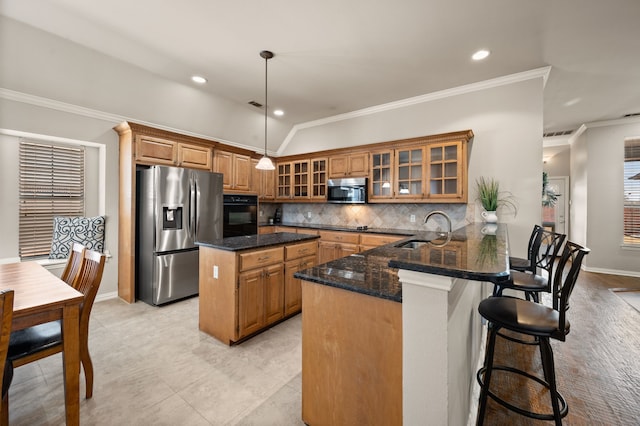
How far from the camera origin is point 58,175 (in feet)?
11.6

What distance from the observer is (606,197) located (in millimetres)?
5434

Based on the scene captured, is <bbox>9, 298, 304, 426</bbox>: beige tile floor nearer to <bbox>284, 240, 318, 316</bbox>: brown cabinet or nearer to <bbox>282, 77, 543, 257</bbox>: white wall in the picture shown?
<bbox>284, 240, 318, 316</bbox>: brown cabinet

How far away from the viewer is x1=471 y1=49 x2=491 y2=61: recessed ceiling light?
3.06 metres

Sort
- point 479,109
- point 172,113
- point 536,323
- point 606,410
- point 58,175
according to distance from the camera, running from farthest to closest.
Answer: point 172,113 < point 479,109 < point 58,175 < point 606,410 < point 536,323

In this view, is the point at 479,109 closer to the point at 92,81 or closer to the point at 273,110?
the point at 273,110

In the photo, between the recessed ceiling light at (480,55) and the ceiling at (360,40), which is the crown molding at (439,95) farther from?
the recessed ceiling light at (480,55)

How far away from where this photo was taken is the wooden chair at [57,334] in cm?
155

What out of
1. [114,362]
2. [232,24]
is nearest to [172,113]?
[232,24]

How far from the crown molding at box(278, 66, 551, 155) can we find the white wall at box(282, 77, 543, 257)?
1.9 inches

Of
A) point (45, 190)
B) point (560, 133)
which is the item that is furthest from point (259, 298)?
point (560, 133)

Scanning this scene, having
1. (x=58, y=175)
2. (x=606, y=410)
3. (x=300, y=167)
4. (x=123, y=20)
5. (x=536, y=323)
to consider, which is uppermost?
(x=123, y=20)

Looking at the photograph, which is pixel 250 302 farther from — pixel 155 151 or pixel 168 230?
pixel 155 151

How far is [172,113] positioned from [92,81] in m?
1.00

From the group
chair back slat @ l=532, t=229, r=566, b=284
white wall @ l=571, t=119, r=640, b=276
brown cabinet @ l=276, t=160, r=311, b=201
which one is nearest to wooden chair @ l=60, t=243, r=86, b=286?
chair back slat @ l=532, t=229, r=566, b=284
